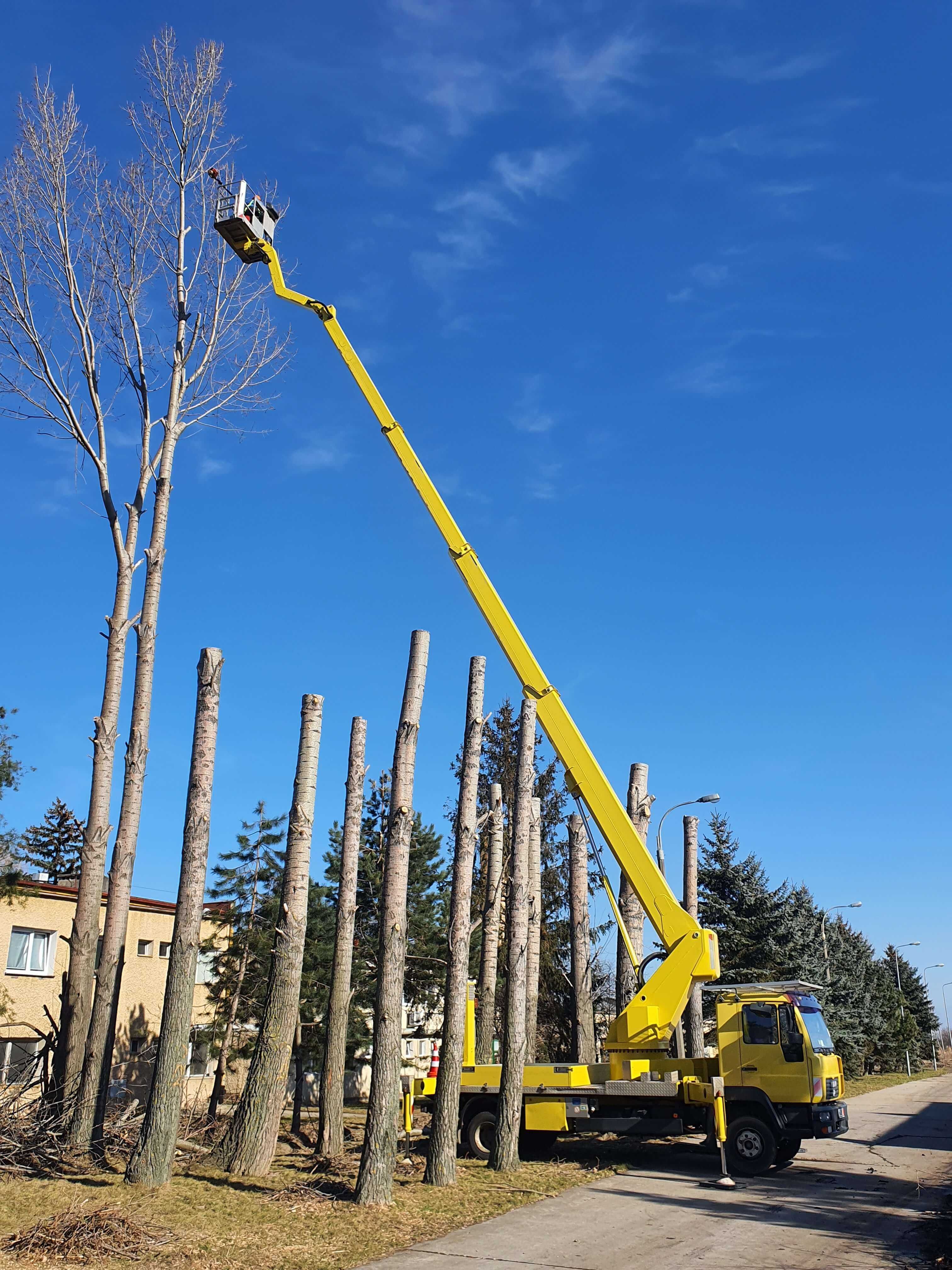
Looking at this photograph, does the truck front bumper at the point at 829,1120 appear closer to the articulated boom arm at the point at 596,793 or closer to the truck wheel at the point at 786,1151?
the truck wheel at the point at 786,1151

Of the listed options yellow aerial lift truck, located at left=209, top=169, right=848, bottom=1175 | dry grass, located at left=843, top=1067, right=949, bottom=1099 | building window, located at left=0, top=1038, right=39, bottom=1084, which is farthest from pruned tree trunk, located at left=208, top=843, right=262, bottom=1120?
dry grass, located at left=843, top=1067, right=949, bottom=1099

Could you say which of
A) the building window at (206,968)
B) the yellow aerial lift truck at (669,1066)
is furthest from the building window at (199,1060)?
the yellow aerial lift truck at (669,1066)

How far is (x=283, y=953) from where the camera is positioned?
14.2 m

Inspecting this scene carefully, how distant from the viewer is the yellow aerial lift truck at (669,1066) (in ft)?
49.8

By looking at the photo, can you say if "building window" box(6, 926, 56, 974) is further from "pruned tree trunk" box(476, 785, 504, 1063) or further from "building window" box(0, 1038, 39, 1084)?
"pruned tree trunk" box(476, 785, 504, 1063)

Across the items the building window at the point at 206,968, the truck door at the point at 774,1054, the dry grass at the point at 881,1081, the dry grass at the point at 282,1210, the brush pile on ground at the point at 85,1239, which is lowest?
the dry grass at the point at 881,1081

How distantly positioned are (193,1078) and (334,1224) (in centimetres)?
1855

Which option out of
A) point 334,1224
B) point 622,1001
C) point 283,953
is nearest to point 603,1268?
point 334,1224

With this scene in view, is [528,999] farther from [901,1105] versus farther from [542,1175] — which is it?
[901,1105]

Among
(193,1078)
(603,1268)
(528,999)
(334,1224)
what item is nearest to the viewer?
(603,1268)

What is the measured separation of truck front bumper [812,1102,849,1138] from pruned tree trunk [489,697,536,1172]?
4645 mm

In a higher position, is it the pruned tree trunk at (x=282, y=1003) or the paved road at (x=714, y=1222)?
the pruned tree trunk at (x=282, y=1003)

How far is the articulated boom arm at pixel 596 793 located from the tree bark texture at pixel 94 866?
18.2 feet

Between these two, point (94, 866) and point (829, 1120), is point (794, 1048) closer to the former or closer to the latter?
point (829, 1120)
